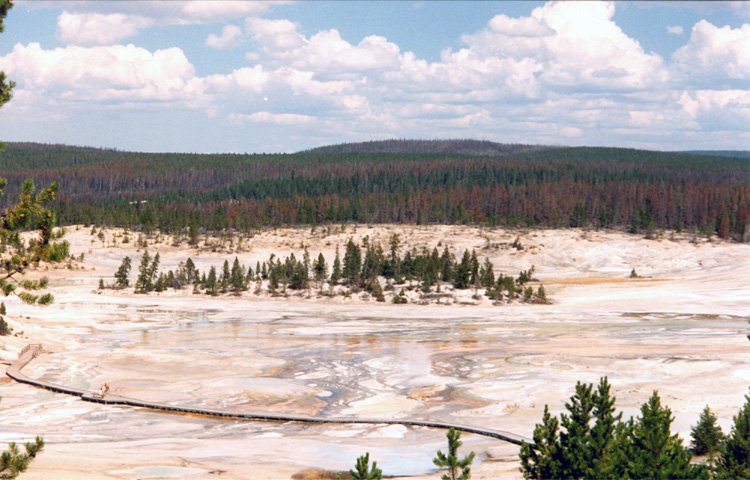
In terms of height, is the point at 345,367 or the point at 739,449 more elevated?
the point at 739,449

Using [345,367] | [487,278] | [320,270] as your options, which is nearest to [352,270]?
[320,270]

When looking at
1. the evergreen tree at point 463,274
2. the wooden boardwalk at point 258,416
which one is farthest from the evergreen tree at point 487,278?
the wooden boardwalk at point 258,416

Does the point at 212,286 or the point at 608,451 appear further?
the point at 212,286

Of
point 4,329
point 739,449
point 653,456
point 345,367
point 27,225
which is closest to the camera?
point 653,456

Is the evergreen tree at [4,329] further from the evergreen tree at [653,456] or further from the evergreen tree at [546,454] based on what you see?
the evergreen tree at [653,456]

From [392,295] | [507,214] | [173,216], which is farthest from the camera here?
[507,214]

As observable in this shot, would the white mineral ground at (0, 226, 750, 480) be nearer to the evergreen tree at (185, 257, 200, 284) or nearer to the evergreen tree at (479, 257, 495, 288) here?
the evergreen tree at (185, 257, 200, 284)

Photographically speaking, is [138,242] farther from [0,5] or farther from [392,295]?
[0,5]

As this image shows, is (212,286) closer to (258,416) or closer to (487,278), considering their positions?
(487,278)

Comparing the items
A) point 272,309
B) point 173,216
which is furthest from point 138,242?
point 272,309
